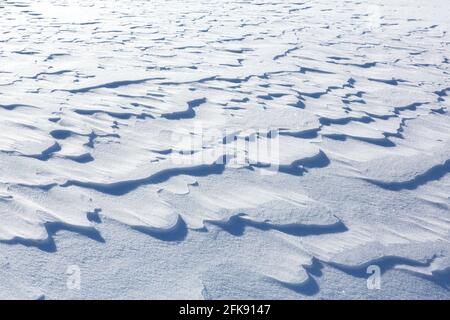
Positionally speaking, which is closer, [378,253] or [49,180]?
[378,253]

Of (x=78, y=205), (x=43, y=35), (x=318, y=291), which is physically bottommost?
(x=318, y=291)

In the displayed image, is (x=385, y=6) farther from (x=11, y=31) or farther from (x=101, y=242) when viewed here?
(x=101, y=242)

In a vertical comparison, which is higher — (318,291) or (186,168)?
(186,168)

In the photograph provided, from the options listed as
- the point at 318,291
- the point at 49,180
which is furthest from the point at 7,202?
the point at 318,291

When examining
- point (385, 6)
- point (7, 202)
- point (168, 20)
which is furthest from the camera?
point (385, 6)

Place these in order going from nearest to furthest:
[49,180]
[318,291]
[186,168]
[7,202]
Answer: [318,291] < [7,202] < [49,180] < [186,168]

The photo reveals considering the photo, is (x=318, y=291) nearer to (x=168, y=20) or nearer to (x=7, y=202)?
(x=7, y=202)

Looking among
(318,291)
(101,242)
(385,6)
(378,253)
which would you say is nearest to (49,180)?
(101,242)
